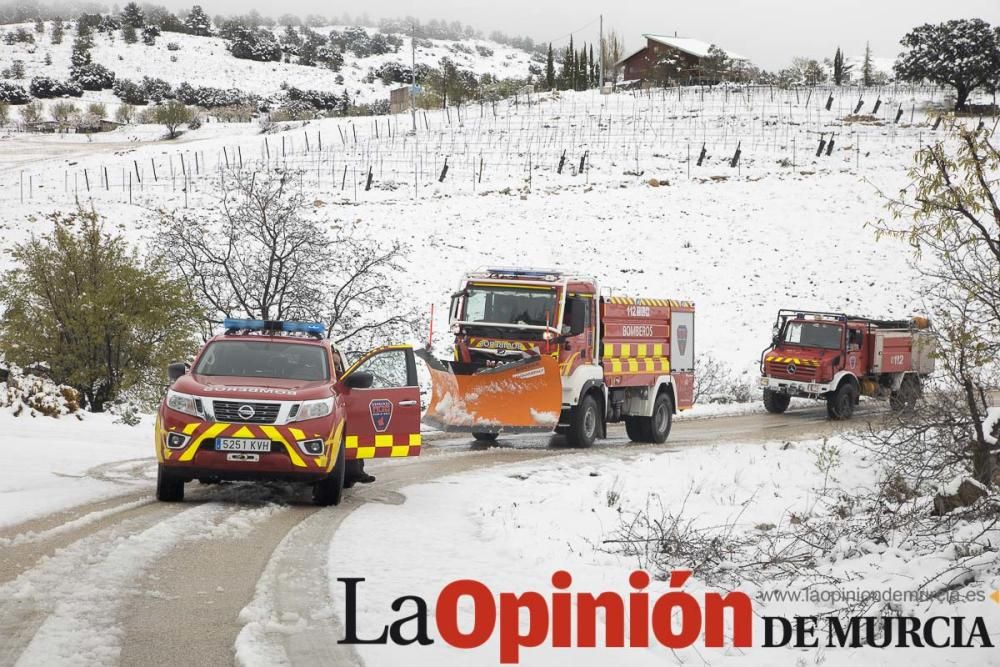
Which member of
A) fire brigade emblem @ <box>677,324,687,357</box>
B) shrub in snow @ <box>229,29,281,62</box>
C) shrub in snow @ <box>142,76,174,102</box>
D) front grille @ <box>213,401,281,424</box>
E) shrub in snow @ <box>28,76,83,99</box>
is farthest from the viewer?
shrub in snow @ <box>229,29,281,62</box>

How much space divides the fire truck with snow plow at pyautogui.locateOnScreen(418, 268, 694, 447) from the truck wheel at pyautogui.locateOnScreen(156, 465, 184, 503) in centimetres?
684

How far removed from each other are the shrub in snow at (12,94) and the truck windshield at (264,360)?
10503 cm

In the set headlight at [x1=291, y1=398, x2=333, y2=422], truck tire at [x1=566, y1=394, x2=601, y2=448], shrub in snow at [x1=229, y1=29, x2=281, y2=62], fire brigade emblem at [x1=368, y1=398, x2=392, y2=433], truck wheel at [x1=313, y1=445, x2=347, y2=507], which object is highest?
shrub in snow at [x1=229, y1=29, x2=281, y2=62]

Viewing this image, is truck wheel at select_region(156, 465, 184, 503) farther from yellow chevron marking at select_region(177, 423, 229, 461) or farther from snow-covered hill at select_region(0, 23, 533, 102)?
snow-covered hill at select_region(0, 23, 533, 102)

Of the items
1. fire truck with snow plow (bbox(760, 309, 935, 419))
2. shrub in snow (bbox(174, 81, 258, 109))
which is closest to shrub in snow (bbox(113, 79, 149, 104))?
shrub in snow (bbox(174, 81, 258, 109))

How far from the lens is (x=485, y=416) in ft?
53.2

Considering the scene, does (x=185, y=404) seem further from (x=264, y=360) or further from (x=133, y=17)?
(x=133, y=17)

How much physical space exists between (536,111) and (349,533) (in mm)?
71149

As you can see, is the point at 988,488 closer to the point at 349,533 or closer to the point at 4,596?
the point at 349,533

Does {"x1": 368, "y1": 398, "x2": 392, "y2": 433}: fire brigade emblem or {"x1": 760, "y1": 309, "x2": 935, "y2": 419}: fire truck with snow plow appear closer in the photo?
{"x1": 368, "y1": 398, "x2": 392, "y2": 433}: fire brigade emblem

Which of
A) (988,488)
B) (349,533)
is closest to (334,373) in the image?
(349,533)

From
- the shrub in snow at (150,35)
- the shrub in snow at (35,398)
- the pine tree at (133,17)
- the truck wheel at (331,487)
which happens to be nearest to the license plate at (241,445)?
the truck wheel at (331,487)

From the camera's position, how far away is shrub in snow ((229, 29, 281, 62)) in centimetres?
14088

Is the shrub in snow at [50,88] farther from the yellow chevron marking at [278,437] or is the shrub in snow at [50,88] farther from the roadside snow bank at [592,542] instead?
the yellow chevron marking at [278,437]
